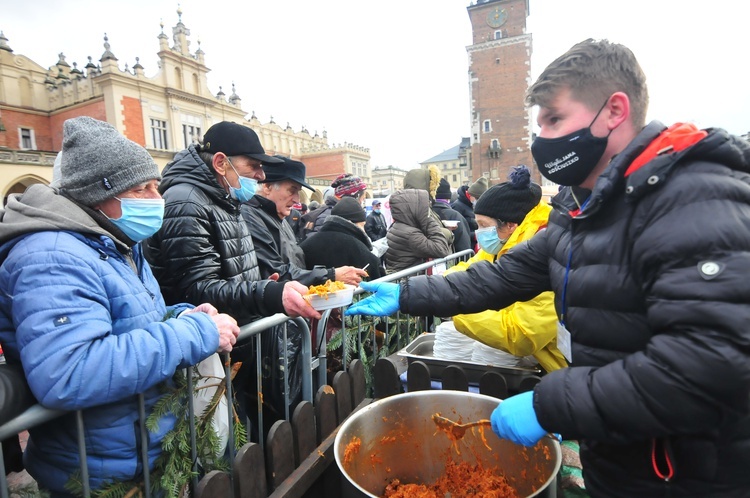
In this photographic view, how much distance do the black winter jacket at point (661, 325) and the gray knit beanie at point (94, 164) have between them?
1.78 m

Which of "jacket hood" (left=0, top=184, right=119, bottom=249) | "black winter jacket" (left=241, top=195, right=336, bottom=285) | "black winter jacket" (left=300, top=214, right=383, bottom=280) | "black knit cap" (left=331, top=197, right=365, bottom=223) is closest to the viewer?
"jacket hood" (left=0, top=184, right=119, bottom=249)

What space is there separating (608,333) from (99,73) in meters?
38.7

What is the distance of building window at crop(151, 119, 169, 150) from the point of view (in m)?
33.0

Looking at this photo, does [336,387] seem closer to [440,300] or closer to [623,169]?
[440,300]

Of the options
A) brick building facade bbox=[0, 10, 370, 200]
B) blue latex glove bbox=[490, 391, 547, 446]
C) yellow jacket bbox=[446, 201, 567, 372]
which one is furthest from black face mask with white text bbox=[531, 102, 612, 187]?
brick building facade bbox=[0, 10, 370, 200]

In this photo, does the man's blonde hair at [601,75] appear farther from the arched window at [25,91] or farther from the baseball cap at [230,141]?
the arched window at [25,91]

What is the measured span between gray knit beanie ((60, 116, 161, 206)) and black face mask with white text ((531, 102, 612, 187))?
5.51ft

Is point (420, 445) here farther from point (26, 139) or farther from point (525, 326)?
point (26, 139)

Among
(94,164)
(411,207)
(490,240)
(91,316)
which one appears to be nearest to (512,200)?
(490,240)

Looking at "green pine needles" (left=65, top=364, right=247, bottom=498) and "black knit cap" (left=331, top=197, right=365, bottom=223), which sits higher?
"black knit cap" (left=331, top=197, right=365, bottom=223)

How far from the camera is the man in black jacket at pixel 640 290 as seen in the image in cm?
100

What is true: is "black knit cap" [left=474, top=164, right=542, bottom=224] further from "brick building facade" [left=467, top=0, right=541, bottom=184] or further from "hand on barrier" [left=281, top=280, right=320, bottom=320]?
"brick building facade" [left=467, top=0, right=541, bottom=184]

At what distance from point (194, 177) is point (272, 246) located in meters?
0.83

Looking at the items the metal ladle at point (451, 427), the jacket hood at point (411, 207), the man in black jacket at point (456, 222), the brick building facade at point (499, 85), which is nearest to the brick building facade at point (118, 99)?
the brick building facade at point (499, 85)
